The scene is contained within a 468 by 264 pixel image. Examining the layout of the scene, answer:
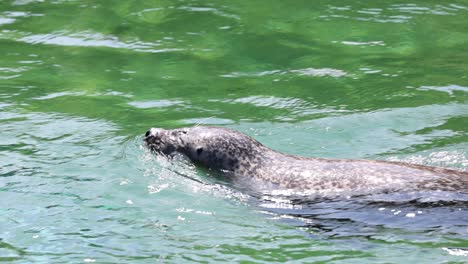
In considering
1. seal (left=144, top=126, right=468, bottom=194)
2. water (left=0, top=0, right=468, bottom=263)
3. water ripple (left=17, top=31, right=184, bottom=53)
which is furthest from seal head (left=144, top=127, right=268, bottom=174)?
water ripple (left=17, top=31, right=184, bottom=53)

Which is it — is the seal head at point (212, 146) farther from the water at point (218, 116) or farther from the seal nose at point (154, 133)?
the water at point (218, 116)

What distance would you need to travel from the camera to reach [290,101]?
12.0m

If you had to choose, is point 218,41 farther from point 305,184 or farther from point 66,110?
point 305,184

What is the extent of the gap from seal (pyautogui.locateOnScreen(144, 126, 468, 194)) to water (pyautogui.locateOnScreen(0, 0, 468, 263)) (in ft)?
0.55

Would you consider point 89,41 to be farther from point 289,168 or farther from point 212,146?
point 289,168

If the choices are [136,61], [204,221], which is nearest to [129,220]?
[204,221]

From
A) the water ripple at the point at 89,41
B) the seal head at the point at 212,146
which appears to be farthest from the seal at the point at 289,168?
the water ripple at the point at 89,41

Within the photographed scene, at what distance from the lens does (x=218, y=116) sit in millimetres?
11516

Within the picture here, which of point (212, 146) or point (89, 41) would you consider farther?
point (89, 41)

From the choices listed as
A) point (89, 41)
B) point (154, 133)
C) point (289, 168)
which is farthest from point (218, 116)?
point (89, 41)

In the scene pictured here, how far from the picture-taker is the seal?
8.50m

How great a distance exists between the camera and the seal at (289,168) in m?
8.50

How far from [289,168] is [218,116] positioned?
2.42 m

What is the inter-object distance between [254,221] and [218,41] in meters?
6.40
